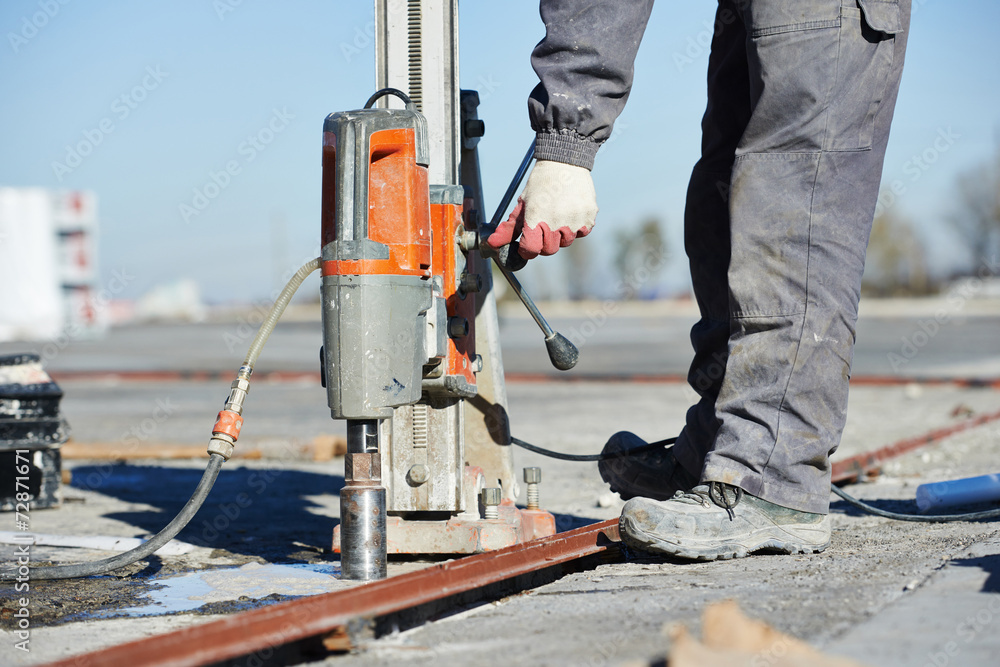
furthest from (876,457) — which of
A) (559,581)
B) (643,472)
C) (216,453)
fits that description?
(216,453)

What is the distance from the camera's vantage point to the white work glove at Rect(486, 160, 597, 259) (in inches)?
87.3

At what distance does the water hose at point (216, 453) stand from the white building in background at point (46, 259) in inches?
1851

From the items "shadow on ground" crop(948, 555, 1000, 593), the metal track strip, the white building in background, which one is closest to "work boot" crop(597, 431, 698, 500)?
the metal track strip

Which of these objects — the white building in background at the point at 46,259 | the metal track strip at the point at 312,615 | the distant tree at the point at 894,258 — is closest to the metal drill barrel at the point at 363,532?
the metal track strip at the point at 312,615

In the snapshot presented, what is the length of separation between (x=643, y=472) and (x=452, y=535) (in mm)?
595

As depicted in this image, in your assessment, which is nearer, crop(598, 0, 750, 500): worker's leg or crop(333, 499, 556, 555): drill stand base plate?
crop(333, 499, 556, 555): drill stand base plate

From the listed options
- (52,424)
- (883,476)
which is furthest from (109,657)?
(883,476)

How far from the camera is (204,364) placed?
14.4 metres

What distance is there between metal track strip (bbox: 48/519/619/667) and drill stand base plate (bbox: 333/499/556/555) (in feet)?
1.10

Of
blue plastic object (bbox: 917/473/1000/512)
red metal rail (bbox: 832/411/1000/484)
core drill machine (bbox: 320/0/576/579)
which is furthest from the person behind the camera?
red metal rail (bbox: 832/411/1000/484)

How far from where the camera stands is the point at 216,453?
2217 mm

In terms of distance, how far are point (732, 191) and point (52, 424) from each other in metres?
2.72

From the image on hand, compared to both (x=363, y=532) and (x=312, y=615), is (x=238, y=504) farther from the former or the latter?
(x=312, y=615)

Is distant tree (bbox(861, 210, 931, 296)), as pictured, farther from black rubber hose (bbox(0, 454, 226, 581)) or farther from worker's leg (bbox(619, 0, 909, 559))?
black rubber hose (bbox(0, 454, 226, 581))
